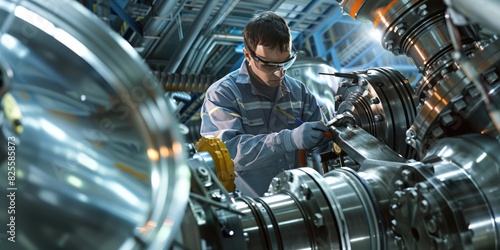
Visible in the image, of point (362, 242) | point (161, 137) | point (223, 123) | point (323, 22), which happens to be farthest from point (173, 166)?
point (323, 22)

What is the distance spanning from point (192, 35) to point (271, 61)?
1739 millimetres

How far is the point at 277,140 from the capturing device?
1668 mm

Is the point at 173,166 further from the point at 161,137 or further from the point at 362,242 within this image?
the point at 362,242

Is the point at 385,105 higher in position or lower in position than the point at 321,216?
higher

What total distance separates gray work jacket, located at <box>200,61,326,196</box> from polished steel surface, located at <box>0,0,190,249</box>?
105 centimetres

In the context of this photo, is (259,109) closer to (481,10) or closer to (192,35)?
(481,10)

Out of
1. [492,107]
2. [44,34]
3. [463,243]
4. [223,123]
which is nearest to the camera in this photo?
[492,107]

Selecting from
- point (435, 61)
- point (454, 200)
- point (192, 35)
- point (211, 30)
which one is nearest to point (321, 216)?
point (454, 200)

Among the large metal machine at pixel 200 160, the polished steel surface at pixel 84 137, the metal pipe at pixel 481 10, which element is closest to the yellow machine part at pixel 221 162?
the large metal machine at pixel 200 160

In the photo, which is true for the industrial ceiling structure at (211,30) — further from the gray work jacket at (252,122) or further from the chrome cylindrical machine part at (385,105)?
the chrome cylindrical machine part at (385,105)

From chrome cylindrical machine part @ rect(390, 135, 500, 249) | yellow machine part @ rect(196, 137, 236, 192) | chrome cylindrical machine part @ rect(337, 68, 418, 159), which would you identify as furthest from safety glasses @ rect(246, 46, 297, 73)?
chrome cylindrical machine part @ rect(390, 135, 500, 249)

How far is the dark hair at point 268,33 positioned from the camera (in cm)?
190

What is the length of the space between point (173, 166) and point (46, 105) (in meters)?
0.21

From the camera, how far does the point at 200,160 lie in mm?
986
